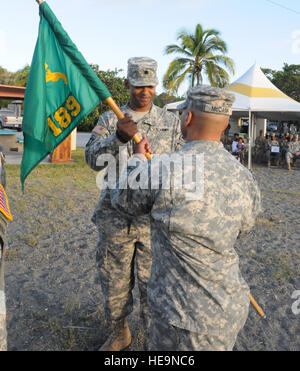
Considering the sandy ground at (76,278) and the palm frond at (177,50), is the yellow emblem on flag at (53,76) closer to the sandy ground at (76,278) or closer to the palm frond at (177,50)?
the sandy ground at (76,278)

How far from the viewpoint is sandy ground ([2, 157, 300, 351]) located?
284 cm

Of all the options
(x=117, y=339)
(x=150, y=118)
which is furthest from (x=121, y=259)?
(x=150, y=118)

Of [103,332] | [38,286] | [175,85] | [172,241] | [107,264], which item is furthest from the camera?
[175,85]

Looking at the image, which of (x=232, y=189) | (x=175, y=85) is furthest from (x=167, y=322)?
(x=175, y=85)

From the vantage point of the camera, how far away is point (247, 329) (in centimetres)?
299

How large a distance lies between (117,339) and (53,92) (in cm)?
184

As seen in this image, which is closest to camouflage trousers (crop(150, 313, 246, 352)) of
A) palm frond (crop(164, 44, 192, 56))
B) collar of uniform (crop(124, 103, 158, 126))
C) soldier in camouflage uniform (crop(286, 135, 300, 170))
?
collar of uniform (crop(124, 103, 158, 126))

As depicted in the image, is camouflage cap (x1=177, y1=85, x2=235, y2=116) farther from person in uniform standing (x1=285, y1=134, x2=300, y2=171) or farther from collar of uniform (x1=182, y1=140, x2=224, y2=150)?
person in uniform standing (x1=285, y1=134, x2=300, y2=171)

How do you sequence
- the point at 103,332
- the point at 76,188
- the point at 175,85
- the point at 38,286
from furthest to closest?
1. the point at 175,85
2. the point at 76,188
3. the point at 38,286
4. the point at 103,332

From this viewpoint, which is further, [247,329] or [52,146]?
[247,329]

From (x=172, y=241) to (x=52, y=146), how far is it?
1162 millimetres

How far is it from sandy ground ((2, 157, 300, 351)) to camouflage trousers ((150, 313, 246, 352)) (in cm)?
123

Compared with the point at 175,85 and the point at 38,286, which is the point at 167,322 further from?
the point at 175,85

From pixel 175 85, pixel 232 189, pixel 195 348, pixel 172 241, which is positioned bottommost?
pixel 195 348
